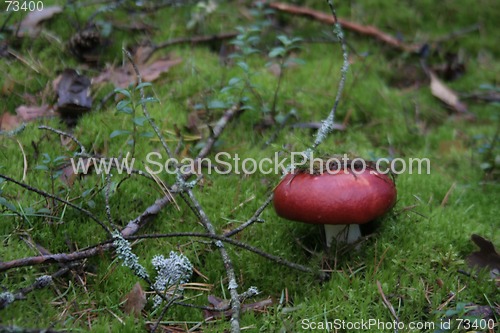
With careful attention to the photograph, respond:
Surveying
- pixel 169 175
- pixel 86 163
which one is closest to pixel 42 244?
pixel 86 163

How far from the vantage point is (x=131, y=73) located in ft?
13.7

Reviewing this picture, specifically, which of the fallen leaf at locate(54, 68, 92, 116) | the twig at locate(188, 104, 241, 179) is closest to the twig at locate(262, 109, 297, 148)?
the twig at locate(188, 104, 241, 179)

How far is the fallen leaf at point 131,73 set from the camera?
4074mm

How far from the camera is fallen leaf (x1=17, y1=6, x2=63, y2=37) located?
439cm

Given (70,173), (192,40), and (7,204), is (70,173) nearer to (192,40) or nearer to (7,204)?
(7,204)

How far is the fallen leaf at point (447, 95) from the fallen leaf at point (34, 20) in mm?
3621

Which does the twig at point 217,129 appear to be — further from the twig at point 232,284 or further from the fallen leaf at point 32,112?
the fallen leaf at point 32,112

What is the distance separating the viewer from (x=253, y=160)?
12.0ft

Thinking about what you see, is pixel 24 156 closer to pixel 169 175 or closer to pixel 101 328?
pixel 169 175

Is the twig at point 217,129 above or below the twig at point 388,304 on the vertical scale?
above

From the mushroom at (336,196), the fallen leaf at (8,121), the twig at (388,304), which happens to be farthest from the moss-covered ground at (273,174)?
the mushroom at (336,196)

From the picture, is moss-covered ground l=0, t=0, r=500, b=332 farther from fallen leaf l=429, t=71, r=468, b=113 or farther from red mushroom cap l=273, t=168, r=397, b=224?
red mushroom cap l=273, t=168, r=397, b=224

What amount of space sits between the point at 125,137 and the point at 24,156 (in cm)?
69

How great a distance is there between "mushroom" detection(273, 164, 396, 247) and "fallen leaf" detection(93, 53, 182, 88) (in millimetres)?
1852
